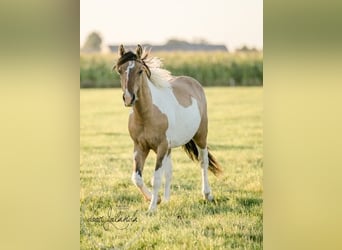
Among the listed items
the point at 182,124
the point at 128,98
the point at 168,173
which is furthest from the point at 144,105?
the point at 168,173

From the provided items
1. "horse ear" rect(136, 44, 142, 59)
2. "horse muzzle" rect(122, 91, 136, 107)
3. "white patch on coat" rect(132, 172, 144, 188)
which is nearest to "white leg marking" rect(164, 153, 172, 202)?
"white patch on coat" rect(132, 172, 144, 188)

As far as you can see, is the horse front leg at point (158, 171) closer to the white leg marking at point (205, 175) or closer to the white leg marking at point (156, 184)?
the white leg marking at point (156, 184)

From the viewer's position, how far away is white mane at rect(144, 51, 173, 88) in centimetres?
376

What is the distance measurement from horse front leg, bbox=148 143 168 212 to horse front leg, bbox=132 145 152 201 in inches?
1.0

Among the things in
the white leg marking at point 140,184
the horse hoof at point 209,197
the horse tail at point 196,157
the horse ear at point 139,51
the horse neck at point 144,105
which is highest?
the horse ear at point 139,51

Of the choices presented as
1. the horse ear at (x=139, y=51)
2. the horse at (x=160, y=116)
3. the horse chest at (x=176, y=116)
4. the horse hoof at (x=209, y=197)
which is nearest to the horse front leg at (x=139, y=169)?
the horse at (x=160, y=116)

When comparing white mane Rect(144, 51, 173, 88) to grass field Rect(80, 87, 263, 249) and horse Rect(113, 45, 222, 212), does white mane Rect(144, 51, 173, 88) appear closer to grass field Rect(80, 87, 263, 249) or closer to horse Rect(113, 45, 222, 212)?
horse Rect(113, 45, 222, 212)

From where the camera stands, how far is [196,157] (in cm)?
381

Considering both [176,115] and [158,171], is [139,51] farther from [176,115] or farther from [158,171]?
[158,171]

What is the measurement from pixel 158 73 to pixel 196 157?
0.38m

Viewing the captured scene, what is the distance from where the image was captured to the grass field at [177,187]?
3729 mm
